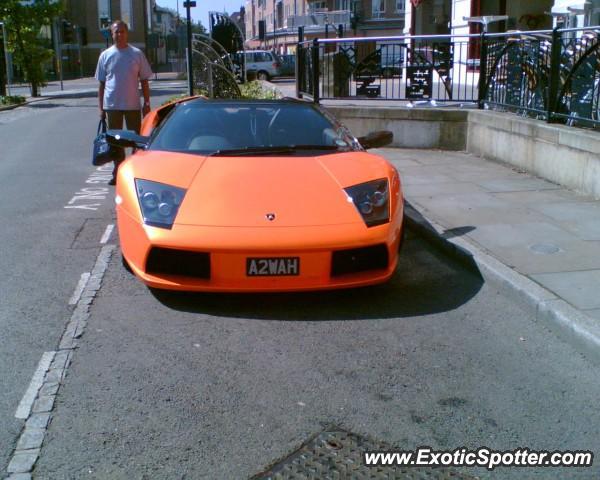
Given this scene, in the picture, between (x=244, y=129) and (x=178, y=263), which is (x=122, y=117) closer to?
(x=244, y=129)

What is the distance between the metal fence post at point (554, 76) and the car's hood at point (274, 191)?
4238 mm

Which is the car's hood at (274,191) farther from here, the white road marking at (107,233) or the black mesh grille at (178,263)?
the white road marking at (107,233)

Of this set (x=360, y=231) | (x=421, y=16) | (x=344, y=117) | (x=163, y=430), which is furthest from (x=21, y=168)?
(x=421, y=16)

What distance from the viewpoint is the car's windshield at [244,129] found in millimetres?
5926

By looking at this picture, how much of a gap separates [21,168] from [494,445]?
9.58 meters

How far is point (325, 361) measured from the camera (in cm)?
413

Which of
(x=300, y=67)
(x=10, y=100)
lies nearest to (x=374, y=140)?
(x=300, y=67)

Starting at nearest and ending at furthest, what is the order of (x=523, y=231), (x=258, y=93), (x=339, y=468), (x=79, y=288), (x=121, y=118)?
(x=339, y=468), (x=79, y=288), (x=523, y=231), (x=121, y=118), (x=258, y=93)

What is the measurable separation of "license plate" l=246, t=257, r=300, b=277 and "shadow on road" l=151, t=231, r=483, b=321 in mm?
310

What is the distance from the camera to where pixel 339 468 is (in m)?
3.04

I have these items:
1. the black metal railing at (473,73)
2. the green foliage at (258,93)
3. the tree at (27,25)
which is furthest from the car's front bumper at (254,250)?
the tree at (27,25)

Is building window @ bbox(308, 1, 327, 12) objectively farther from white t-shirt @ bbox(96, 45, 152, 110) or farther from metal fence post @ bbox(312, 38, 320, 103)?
white t-shirt @ bbox(96, 45, 152, 110)

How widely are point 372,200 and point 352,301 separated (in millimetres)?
719

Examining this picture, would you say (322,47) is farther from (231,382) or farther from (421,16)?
(421,16)
